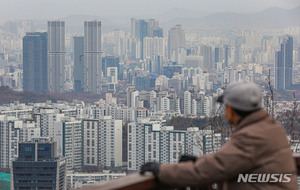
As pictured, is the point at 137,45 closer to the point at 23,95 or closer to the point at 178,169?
the point at 23,95

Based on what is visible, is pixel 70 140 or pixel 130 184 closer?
pixel 130 184

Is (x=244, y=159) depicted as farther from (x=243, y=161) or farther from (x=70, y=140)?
(x=70, y=140)

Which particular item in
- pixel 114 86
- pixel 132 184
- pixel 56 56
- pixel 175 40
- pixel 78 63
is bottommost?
pixel 114 86

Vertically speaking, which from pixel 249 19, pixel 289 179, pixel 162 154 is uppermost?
pixel 249 19

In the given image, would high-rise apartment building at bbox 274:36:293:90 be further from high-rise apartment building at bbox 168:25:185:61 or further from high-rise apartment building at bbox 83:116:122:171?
high-rise apartment building at bbox 83:116:122:171

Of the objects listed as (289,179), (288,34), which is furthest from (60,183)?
(288,34)

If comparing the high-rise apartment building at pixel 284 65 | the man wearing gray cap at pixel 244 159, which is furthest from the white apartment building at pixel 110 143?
the man wearing gray cap at pixel 244 159

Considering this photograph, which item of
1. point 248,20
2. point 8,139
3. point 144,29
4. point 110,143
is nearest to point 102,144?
point 110,143

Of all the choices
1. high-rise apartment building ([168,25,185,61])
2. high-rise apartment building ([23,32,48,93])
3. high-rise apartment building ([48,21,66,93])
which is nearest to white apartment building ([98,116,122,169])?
high-rise apartment building ([48,21,66,93])
